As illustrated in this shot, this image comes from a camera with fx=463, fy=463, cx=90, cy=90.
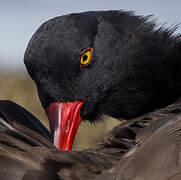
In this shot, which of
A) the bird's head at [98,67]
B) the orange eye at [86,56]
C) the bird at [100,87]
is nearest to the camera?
the bird at [100,87]

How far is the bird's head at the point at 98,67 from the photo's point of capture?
3.47 meters

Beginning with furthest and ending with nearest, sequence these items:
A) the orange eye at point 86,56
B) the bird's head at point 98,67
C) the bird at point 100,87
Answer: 1. the orange eye at point 86,56
2. the bird's head at point 98,67
3. the bird at point 100,87

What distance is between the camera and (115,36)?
3883 millimetres

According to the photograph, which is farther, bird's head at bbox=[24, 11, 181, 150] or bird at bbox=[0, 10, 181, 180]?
bird's head at bbox=[24, 11, 181, 150]

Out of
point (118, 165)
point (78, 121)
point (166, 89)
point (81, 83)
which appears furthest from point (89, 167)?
point (166, 89)

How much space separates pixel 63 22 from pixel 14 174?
1891 millimetres

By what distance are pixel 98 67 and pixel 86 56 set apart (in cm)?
20

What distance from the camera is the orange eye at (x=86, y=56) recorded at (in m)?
3.60

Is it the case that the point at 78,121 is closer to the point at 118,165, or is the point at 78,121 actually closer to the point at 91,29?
the point at 91,29

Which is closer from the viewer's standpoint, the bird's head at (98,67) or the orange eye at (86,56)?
the bird's head at (98,67)

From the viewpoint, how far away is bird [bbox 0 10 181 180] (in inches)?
82.6

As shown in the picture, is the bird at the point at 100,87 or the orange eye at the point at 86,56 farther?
the orange eye at the point at 86,56

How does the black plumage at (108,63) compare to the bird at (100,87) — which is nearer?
the bird at (100,87)

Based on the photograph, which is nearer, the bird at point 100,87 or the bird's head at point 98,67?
the bird at point 100,87
